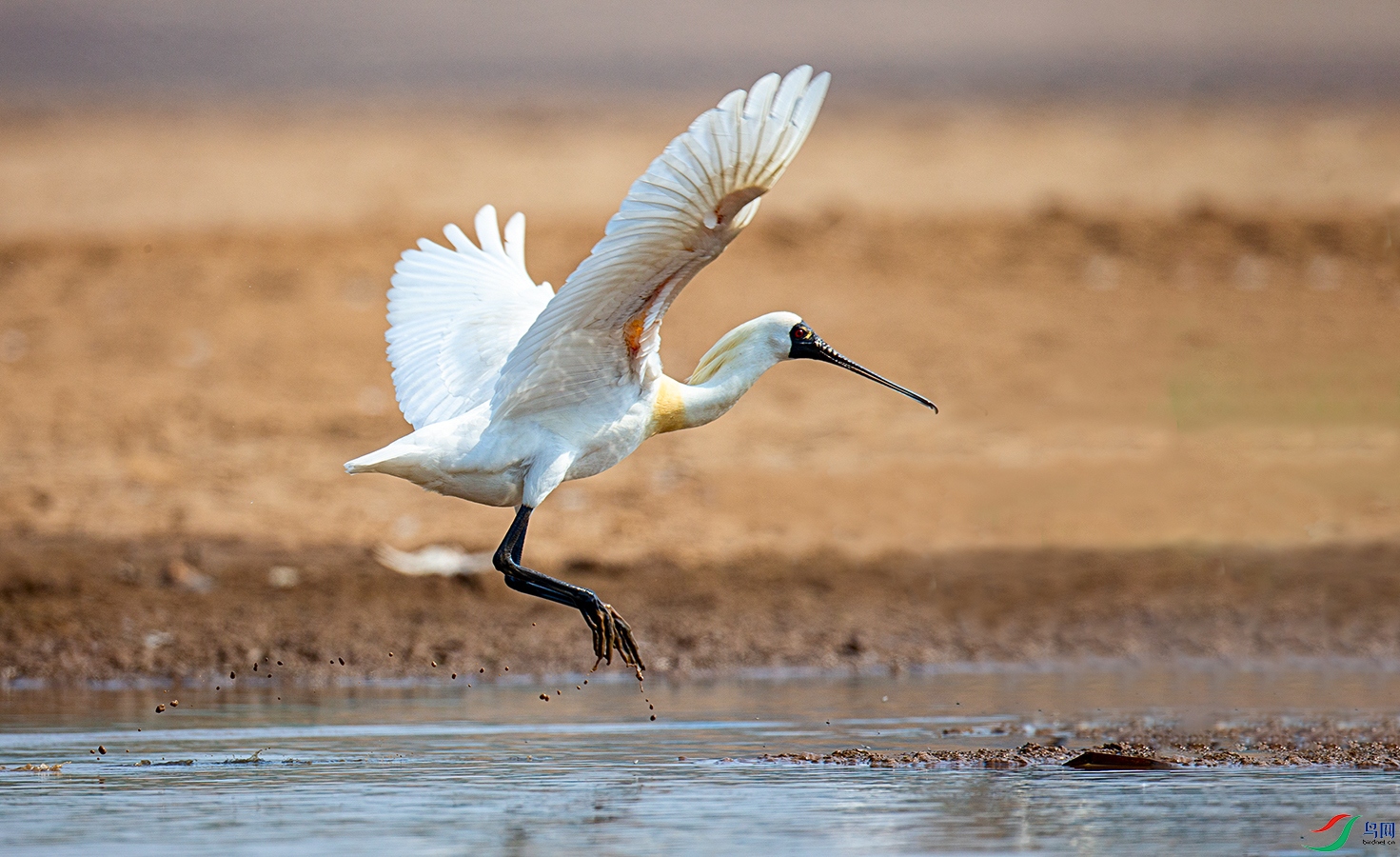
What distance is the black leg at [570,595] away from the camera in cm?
811

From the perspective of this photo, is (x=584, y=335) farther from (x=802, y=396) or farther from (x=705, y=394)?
(x=802, y=396)

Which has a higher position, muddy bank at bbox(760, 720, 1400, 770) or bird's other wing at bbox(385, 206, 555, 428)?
bird's other wing at bbox(385, 206, 555, 428)

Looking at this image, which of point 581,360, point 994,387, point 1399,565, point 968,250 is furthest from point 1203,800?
point 968,250

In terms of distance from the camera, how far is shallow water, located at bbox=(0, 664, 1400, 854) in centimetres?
661

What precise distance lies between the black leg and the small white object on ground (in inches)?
142

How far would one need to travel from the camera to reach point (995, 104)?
78.3ft

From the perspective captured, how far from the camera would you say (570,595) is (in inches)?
321

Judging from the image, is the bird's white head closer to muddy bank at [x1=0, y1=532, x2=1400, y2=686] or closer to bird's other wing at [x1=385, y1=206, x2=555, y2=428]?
bird's other wing at [x1=385, y1=206, x2=555, y2=428]

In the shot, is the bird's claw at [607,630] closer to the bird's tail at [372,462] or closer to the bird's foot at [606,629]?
the bird's foot at [606,629]

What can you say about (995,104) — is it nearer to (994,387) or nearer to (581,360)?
(994,387)

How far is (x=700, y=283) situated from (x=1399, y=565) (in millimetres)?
6469

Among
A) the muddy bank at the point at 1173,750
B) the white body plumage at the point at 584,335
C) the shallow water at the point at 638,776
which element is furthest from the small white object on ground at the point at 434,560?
the muddy bank at the point at 1173,750

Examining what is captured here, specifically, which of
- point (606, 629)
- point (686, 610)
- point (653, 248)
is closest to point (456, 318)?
point (606, 629)

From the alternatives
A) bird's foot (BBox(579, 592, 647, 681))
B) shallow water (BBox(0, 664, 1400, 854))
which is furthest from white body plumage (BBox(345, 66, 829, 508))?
shallow water (BBox(0, 664, 1400, 854))
